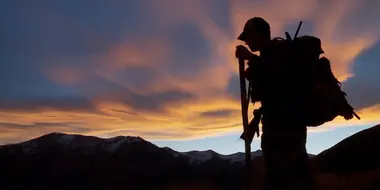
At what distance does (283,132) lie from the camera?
13.0 ft

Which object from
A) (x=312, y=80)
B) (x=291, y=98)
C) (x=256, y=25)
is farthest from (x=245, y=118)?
(x=256, y=25)

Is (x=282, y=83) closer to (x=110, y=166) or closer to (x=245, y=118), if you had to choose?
(x=245, y=118)

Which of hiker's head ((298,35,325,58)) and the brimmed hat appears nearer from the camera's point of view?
hiker's head ((298,35,325,58))

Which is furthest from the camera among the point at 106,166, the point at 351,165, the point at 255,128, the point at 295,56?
the point at 106,166

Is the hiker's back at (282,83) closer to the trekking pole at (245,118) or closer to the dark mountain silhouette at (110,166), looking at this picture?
the trekking pole at (245,118)

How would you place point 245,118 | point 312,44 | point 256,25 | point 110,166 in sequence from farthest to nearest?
point 110,166
point 245,118
point 256,25
point 312,44

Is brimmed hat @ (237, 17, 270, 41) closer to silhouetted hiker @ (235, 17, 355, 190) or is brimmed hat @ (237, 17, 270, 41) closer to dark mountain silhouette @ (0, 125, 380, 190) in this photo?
silhouetted hiker @ (235, 17, 355, 190)

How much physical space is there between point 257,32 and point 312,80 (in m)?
0.66

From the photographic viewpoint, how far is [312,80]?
3.92 metres

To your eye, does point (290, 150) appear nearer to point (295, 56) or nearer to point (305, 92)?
point (305, 92)

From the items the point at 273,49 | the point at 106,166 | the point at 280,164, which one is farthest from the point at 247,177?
the point at 106,166

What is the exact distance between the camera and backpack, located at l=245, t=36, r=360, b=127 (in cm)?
385

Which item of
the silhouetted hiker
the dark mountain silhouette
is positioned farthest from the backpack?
the dark mountain silhouette

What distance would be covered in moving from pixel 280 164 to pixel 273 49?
1019 millimetres
